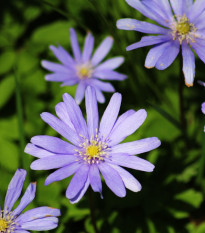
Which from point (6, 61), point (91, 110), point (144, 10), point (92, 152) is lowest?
point (92, 152)

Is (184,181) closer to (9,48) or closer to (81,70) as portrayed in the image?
(81,70)

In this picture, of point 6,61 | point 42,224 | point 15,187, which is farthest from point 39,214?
point 6,61

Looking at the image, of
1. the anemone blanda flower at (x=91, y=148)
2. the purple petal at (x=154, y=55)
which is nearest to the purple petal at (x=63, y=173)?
the anemone blanda flower at (x=91, y=148)

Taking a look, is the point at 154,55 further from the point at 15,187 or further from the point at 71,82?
the point at 15,187

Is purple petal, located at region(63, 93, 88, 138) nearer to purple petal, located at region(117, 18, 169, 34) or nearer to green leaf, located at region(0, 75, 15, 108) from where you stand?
purple petal, located at region(117, 18, 169, 34)

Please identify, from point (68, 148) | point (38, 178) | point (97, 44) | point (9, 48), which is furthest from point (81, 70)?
point (68, 148)
